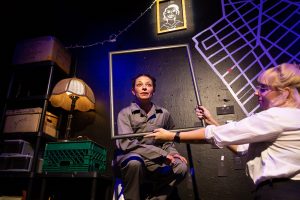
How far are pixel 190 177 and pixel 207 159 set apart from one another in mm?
261

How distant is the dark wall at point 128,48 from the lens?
2.58m

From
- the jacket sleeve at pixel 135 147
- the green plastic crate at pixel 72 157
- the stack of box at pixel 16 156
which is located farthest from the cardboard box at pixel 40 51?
the jacket sleeve at pixel 135 147

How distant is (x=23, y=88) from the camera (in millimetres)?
3545

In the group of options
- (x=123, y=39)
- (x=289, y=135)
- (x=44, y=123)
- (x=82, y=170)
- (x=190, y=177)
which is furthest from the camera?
(x=123, y=39)

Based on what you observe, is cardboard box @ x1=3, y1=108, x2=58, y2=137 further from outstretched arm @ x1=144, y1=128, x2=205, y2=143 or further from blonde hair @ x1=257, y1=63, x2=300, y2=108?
blonde hair @ x1=257, y1=63, x2=300, y2=108

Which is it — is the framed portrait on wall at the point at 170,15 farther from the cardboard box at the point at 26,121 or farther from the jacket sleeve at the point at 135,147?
the cardboard box at the point at 26,121

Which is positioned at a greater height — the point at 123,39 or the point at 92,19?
the point at 92,19

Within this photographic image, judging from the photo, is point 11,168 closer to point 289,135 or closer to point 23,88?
point 23,88

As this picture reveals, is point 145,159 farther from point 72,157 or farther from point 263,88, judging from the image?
point 263,88

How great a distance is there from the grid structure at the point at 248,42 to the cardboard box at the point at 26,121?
2033 mm

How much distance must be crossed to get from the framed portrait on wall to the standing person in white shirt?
185 cm

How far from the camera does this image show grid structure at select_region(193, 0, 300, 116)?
279cm

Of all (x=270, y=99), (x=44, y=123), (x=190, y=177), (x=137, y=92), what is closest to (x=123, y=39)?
(x=137, y=92)

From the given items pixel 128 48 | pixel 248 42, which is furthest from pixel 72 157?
pixel 248 42
